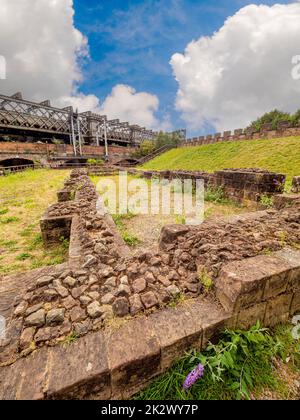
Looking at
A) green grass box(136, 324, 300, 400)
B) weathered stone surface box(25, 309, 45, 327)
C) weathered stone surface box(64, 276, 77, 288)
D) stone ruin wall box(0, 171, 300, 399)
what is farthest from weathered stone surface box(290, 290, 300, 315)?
weathered stone surface box(25, 309, 45, 327)

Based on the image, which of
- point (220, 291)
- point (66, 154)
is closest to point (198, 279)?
point (220, 291)

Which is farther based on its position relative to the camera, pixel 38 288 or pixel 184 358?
pixel 38 288

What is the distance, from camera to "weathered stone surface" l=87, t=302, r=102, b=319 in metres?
1.42

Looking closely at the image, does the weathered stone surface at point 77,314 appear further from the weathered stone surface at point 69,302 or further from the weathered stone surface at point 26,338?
the weathered stone surface at point 26,338

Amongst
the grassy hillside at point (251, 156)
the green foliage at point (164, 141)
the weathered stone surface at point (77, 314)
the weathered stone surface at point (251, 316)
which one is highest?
the green foliage at point (164, 141)

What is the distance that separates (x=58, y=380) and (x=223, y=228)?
90.1 inches

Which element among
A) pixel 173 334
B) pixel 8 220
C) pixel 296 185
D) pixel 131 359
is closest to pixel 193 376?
pixel 173 334

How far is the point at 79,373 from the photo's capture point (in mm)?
1065

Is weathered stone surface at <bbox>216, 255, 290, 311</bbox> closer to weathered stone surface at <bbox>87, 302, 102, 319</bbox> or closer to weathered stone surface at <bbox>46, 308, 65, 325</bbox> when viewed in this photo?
weathered stone surface at <bbox>87, 302, 102, 319</bbox>

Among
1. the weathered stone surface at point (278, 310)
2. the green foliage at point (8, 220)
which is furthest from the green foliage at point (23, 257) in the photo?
the weathered stone surface at point (278, 310)

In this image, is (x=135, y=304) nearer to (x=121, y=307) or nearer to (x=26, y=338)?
(x=121, y=307)

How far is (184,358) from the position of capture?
1.31 metres

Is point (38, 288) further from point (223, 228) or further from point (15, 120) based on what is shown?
point (15, 120)

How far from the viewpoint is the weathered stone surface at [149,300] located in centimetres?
152
